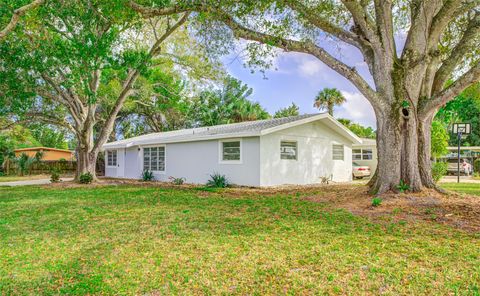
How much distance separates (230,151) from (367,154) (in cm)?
1269

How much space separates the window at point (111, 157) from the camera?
24.0 metres

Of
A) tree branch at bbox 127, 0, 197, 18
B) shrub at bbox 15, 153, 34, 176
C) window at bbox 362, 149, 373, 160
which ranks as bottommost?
shrub at bbox 15, 153, 34, 176

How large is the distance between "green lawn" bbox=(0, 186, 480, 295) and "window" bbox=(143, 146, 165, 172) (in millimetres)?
11357

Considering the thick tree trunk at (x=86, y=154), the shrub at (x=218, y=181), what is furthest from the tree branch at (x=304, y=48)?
the thick tree trunk at (x=86, y=154)

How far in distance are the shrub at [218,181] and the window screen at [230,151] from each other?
87 centimetres

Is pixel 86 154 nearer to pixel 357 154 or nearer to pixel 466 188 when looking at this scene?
→ pixel 357 154

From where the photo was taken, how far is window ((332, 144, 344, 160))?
703 inches

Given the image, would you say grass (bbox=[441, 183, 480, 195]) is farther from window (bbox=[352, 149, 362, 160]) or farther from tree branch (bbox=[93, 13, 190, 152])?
tree branch (bbox=[93, 13, 190, 152])

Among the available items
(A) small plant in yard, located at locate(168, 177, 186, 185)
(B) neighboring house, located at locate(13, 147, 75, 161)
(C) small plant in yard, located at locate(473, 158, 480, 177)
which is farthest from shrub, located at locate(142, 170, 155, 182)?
(C) small plant in yard, located at locate(473, 158, 480, 177)

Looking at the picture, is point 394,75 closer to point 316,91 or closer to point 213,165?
point 213,165

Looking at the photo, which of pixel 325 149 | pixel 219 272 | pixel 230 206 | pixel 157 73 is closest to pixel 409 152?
pixel 230 206

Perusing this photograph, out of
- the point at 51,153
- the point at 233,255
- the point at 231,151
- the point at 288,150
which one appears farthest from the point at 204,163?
the point at 51,153

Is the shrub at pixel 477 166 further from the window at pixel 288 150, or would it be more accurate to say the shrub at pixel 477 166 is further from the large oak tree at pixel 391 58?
the large oak tree at pixel 391 58

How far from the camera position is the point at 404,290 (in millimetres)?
3463
